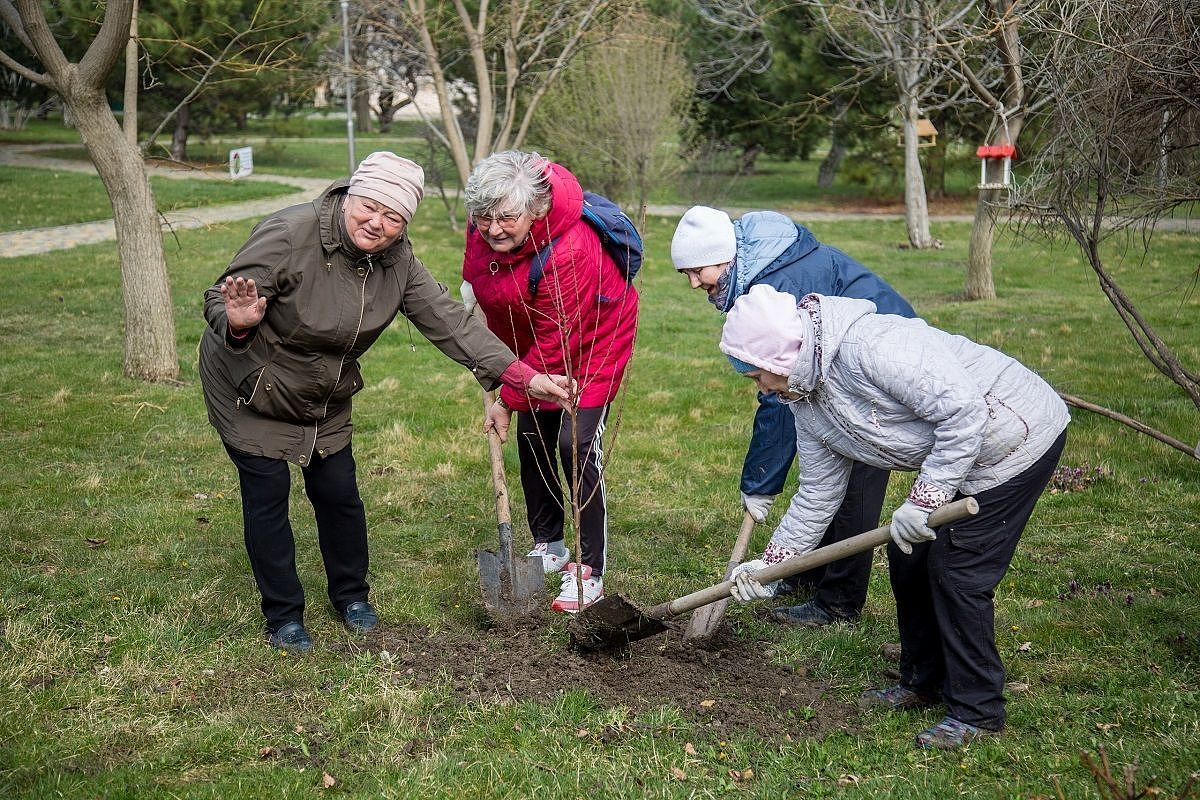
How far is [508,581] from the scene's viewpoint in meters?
4.46

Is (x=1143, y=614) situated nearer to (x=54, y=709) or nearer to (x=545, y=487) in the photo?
(x=545, y=487)

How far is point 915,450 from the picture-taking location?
314cm

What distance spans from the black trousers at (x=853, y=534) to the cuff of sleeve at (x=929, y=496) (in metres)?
1.02

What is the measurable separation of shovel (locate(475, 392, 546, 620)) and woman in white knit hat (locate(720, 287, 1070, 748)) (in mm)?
1457

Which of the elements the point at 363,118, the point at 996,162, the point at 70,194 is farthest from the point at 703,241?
the point at 363,118

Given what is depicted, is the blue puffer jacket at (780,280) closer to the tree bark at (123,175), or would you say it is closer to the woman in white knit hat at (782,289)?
the woman in white knit hat at (782,289)

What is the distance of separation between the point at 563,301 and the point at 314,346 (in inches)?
38.5

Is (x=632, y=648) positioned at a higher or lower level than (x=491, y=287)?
lower

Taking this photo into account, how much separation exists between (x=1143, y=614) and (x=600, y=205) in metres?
2.64

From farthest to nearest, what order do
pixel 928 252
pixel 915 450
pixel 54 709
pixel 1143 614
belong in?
pixel 928 252
pixel 1143 614
pixel 54 709
pixel 915 450

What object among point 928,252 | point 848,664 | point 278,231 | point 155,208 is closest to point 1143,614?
point 848,664

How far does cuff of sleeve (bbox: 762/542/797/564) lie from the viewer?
3.55 m

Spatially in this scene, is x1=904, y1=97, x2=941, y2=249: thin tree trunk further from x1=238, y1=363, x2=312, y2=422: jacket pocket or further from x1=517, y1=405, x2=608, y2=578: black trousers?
x1=238, y1=363, x2=312, y2=422: jacket pocket

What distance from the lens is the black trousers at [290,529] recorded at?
3.86 m
